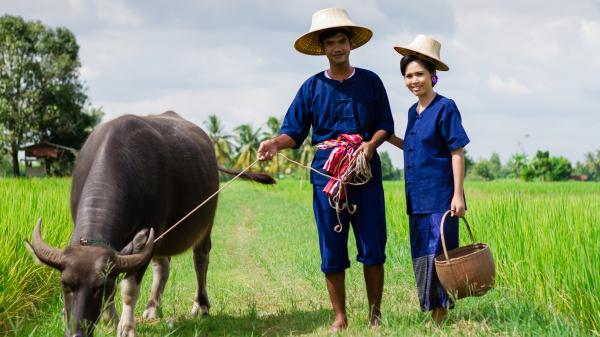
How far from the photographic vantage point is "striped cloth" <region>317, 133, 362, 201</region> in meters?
3.94

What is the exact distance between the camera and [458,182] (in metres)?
3.73

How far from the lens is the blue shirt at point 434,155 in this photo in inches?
150

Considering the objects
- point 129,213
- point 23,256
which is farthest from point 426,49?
point 23,256

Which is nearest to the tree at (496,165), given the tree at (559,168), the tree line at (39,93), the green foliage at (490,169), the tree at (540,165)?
the green foliage at (490,169)

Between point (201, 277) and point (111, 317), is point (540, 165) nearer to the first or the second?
point (201, 277)

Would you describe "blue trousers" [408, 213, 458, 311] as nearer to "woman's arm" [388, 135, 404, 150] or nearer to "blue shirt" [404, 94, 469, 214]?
"blue shirt" [404, 94, 469, 214]

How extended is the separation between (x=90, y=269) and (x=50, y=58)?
32903 millimetres

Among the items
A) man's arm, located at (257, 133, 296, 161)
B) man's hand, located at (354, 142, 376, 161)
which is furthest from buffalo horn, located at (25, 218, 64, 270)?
man's hand, located at (354, 142, 376, 161)

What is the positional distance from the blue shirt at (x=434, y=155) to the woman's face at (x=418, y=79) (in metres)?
0.09

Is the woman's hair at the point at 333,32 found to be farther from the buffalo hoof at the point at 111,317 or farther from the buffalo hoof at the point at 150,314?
the buffalo hoof at the point at 150,314

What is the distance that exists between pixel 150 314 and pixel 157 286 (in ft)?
0.70

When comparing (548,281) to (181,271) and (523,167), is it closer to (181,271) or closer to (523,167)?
(181,271)

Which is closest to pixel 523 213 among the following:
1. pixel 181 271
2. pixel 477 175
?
pixel 181 271

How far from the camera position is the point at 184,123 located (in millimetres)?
5465
